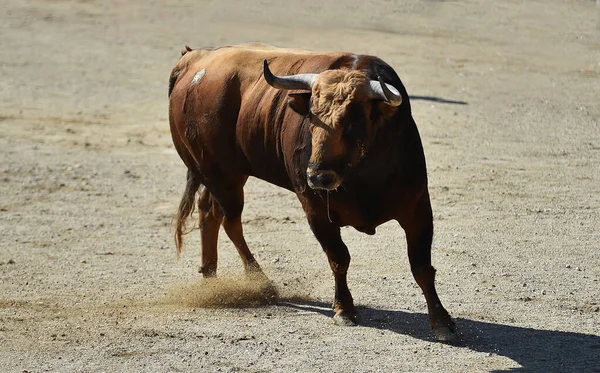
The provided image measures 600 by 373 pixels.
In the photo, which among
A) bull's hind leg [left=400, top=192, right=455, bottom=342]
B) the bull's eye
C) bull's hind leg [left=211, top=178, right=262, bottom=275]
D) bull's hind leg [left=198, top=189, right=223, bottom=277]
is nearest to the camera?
the bull's eye

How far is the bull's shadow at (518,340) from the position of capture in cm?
648

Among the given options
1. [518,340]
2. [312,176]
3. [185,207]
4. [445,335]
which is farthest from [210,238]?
A: [518,340]

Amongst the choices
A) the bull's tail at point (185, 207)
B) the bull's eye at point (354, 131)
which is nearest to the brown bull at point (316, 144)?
the bull's eye at point (354, 131)

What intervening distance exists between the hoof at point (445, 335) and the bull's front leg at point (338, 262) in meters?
0.71

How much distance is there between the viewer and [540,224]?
986cm

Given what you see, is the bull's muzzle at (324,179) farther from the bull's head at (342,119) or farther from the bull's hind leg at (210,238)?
the bull's hind leg at (210,238)

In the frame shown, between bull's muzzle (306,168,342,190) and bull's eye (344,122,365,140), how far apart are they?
0.27 metres

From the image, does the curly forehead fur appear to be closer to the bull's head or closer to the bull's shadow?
the bull's head

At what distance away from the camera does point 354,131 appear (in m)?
6.71

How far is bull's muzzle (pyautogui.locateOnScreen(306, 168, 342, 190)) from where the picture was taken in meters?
6.57

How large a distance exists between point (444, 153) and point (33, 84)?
25.4ft

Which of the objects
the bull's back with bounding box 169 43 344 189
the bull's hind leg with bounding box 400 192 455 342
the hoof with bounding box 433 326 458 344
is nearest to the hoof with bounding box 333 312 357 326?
the bull's hind leg with bounding box 400 192 455 342

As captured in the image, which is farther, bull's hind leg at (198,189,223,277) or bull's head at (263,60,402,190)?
bull's hind leg at (198,189,223,277)

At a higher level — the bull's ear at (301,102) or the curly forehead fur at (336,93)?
Result: the curly forehead fur at (336,93)
